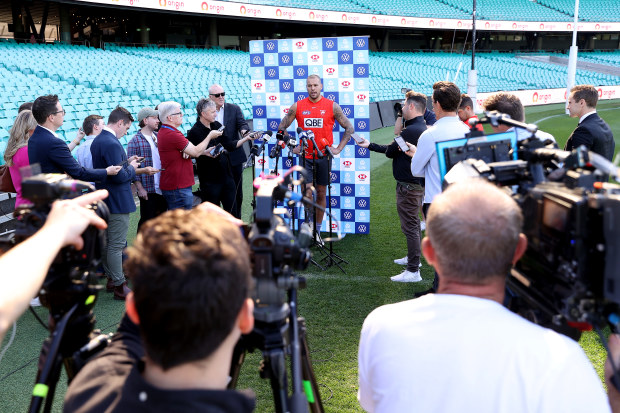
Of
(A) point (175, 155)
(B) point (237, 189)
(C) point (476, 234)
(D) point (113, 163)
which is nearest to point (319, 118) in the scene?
(B) point (237, 189)

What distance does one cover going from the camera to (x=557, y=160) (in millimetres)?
1604

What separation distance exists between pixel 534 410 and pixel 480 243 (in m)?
0.38

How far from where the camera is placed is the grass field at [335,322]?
9.13 feet

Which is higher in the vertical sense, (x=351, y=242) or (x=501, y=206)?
(x=501, y=206)

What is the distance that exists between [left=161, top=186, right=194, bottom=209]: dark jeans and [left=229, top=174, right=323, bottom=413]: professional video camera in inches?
127

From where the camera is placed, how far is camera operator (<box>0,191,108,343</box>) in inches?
34.4

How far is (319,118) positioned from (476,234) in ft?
13.9

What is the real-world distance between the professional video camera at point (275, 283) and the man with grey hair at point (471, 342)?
0.28 metres

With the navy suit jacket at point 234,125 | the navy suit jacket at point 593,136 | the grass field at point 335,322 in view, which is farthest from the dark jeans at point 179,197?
the navy suit jacket at point 593,136

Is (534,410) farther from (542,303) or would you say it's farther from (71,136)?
(71,136)

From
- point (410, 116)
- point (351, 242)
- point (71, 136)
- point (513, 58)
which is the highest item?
point (513, 58)

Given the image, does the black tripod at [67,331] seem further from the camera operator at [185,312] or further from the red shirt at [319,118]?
the red shirt at [319,118]

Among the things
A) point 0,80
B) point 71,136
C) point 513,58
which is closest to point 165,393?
point 71,136

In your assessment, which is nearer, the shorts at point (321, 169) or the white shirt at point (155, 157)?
the white shirt at point (155, 157)
